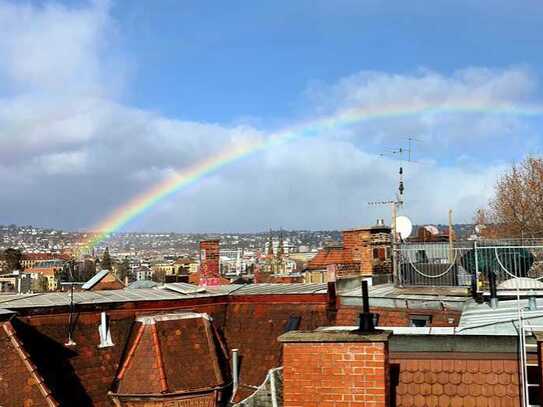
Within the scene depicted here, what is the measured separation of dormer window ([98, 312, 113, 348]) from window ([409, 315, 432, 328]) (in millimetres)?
7120

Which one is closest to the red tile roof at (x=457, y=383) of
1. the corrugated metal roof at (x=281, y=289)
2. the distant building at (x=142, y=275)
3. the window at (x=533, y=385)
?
the window at (x=533, y=385)

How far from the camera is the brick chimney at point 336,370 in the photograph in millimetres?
6445

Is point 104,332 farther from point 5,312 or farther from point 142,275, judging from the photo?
point 142,275

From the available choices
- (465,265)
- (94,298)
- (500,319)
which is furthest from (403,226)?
(500,319)

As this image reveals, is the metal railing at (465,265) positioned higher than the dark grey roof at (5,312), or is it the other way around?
the metal railing at (465,265)

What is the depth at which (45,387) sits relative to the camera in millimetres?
12844

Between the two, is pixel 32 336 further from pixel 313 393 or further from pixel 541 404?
pixel 541 404

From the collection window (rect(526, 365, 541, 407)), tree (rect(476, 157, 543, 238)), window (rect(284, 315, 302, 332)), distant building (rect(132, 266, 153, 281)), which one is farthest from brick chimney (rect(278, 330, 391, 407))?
distant building (rect(132, 266, 153, 281))

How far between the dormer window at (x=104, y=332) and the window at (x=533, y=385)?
10307mm

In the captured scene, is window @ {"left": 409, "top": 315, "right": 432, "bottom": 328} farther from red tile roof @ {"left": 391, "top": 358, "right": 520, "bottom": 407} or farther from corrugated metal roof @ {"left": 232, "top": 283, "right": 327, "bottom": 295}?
red tile roof @ {"left": 391, "top": 358, "right": 520, "bottom": 407}

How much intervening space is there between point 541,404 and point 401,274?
12336mm

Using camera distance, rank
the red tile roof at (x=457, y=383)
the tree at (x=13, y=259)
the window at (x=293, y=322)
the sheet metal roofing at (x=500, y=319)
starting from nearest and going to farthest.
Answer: the red tile roof at (x=457, y=383) → the sheet metal roofing at (x=500, y=319) → the window at (x=293, y=322) → the tree at (x=13, y=259)

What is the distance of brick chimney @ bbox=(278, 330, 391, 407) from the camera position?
645 cm

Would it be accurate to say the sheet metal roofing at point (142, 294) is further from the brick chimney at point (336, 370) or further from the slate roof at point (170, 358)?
the brick chimney at point (336, 370)
